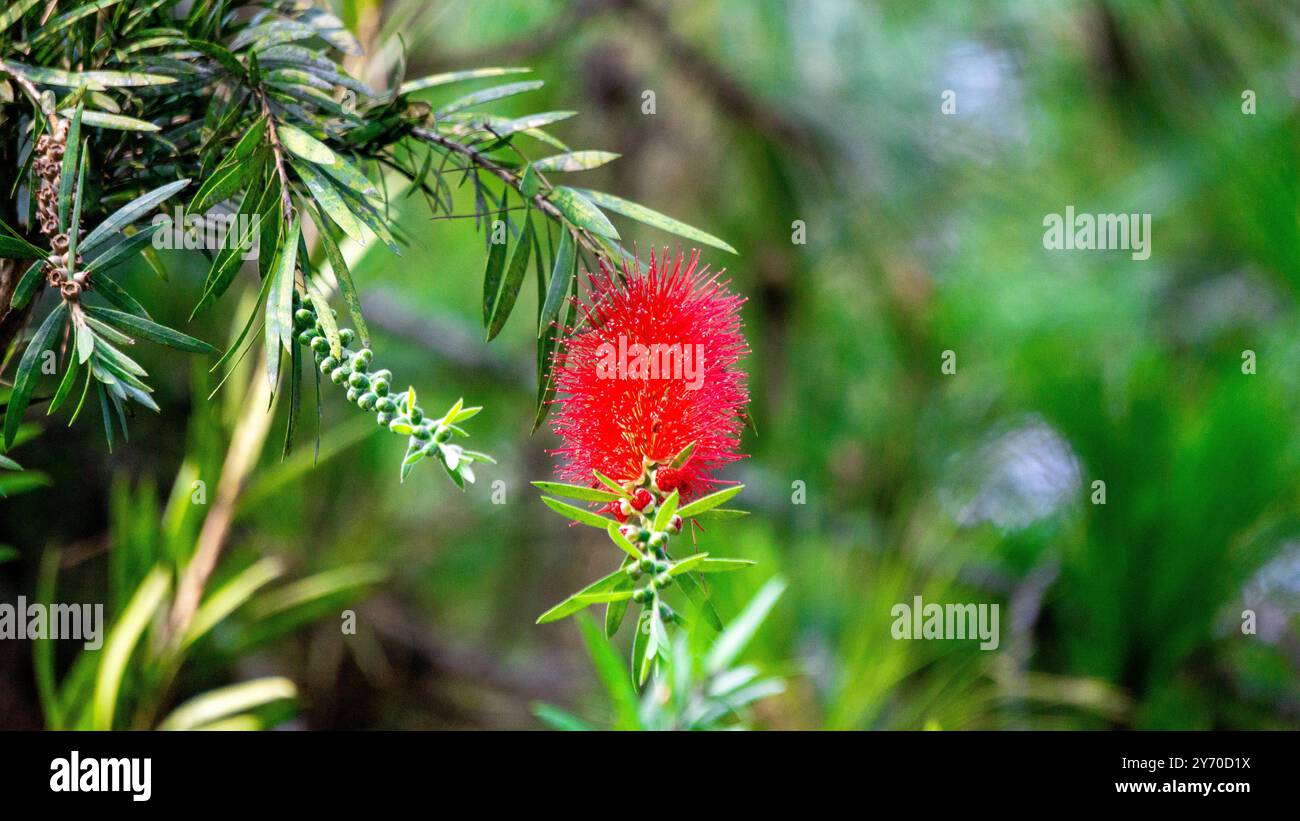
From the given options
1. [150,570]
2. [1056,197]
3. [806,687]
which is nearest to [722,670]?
[806,687]

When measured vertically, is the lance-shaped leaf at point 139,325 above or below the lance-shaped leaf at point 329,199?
below

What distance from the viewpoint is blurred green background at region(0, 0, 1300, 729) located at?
2.85 ft

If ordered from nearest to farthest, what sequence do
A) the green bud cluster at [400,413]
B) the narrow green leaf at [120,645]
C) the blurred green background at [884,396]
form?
the green bud cluster at [400,413] → the narrow green leaf at [120,645] → the blurred green background at [884,396]

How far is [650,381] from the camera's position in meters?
0.34

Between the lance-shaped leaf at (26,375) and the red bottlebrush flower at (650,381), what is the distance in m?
0.17

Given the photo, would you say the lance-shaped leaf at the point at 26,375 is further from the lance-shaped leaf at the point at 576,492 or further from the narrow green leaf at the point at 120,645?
the narrow green leaf at the point at 120,645

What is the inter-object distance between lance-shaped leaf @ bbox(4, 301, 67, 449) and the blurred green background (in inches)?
16.7

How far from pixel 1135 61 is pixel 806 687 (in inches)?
42.4

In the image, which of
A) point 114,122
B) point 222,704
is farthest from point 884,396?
point 114,122

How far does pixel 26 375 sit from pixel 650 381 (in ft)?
0.67

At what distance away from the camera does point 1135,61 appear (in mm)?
1390

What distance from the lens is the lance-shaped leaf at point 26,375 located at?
1.00 ft

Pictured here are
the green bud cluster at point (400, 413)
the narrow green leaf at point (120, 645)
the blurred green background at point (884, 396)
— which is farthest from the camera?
the blurred green background at point (884, 396)

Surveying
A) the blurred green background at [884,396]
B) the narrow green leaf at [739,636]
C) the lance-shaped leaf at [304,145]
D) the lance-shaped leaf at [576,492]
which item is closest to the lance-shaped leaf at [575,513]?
the lance-shaped leaf at [576,492]
